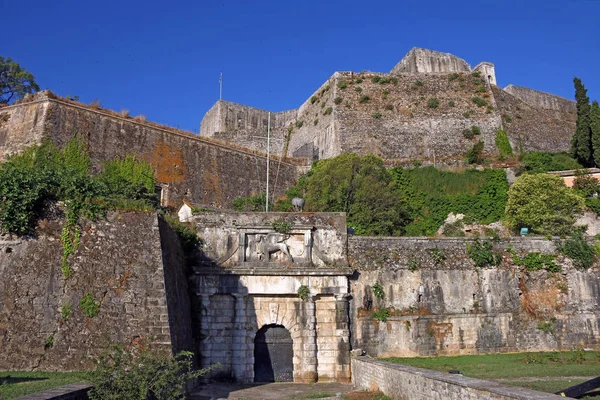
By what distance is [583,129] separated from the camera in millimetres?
32531

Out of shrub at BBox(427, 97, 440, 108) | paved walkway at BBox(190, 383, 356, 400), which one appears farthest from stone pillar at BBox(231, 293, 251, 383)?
shrub at BBox(427, 97, 440, 108)

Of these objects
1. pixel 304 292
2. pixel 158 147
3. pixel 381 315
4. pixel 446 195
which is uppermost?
pixel 158 147

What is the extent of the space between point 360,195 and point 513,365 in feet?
41.6

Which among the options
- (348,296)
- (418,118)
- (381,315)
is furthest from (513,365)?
(418,118)

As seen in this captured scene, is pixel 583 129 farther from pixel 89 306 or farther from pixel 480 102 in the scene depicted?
pixel 89 306

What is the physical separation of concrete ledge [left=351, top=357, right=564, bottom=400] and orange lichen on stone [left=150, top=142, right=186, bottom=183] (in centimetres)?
1615

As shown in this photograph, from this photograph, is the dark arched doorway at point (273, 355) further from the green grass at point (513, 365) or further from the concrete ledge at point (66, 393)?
the concrete ledge at point (66, 393)

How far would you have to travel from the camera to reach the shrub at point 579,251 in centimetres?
1973

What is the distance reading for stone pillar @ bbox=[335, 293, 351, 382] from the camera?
17.5 metres

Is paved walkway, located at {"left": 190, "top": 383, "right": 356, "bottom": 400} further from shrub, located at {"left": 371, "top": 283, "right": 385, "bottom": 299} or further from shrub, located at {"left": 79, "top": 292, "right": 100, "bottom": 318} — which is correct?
shrub, located at {"left": 371, "top": 283, "right": 385, "bottom": 299}

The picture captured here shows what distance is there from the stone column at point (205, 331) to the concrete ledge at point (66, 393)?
9038 millimetres

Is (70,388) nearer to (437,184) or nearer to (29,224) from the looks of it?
(29,224)

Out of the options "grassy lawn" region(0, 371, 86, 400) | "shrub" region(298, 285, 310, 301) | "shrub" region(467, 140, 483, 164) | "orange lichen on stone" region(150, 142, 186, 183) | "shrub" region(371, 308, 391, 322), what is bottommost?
"grassy lawn" region(0, 371, 86, 400)

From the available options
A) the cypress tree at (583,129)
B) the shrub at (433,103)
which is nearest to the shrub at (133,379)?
the cypress tree at (583,129)
